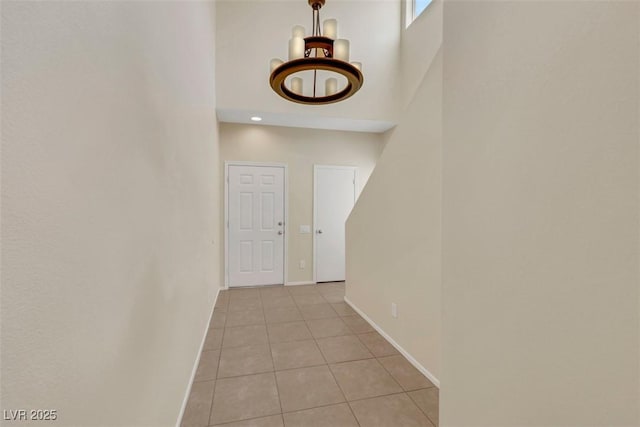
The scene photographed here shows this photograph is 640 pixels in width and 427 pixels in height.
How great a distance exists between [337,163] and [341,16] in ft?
7.28

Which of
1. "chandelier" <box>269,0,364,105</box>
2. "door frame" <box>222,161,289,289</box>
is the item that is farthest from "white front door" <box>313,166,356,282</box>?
"chandelier" <box>269,0,364,105</box>

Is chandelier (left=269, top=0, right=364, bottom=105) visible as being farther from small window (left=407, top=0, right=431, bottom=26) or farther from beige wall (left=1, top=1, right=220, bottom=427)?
small window (left=407, top=0, right=431, bottom=26)

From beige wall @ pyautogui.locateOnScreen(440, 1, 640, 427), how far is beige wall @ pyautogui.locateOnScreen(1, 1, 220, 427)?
1.19 meters

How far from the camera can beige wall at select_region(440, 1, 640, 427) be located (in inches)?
24.4

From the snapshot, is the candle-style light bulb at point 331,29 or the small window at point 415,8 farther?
the small window at point 415,8

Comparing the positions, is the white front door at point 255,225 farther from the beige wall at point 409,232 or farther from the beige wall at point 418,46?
the beige wall at point 418,46

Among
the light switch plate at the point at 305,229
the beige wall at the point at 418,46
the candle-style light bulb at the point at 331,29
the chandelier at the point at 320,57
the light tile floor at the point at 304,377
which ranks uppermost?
the beige wall at the point at 418,46

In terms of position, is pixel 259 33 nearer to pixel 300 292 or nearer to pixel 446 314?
pixel 300 292

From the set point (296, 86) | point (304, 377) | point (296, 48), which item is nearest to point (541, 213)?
point (304, 377)

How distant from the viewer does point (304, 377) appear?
2.12 metres

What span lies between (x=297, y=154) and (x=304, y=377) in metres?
3.46

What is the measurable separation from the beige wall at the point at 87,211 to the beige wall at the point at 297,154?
10.3 feet

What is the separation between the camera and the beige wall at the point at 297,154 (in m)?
4.51

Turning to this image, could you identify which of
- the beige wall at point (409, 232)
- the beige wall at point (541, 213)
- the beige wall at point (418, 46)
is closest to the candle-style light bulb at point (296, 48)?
the beige wall at point (409, 232)
